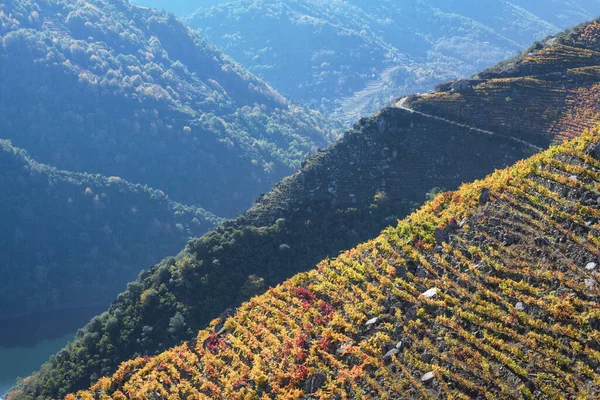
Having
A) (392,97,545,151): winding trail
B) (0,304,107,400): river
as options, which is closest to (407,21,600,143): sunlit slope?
(392,97,545,151): winding trail

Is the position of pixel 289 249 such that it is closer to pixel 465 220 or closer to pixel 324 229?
pixel 324 229

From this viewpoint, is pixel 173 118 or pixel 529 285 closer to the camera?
pixel 529 285

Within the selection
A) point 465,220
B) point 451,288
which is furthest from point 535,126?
point 451,288

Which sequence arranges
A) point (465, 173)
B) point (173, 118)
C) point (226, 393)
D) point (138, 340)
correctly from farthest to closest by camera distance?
point (173, 118), point (465, 173), point (138, 340), point (226, 393)

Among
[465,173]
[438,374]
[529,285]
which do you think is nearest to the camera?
[438,374]

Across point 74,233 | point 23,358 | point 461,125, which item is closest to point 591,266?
point 461,125

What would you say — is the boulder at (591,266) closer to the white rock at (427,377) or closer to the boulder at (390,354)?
the white rock at (427,377)

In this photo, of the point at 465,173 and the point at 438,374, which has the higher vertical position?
the point at 465,173
